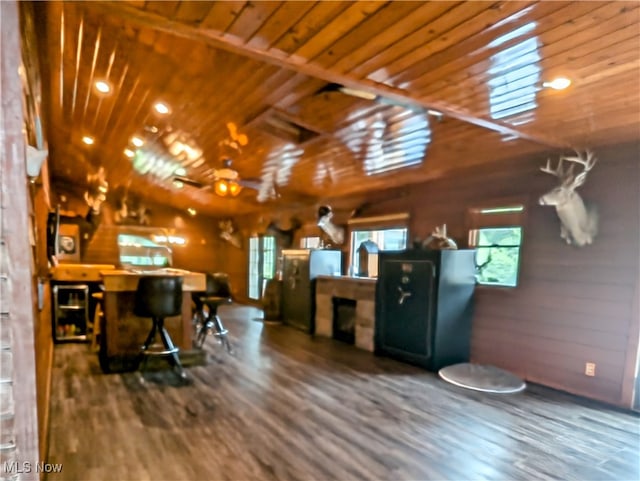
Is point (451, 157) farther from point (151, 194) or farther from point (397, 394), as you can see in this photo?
point (151, 194)

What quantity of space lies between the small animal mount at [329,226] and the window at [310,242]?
799 mm

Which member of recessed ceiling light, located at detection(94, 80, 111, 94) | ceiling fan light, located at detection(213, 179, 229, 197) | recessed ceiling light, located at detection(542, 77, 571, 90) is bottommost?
ceiling fan light, located at detection(213, 179, 229, 197)

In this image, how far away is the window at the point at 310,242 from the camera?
7.23 m

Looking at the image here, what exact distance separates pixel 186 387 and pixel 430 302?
104 inches

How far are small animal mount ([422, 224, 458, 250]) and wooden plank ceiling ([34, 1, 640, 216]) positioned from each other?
76cm

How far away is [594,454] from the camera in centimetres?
244

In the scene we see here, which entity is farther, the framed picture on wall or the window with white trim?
the framed picture on wall

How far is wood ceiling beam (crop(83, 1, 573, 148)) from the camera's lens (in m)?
2.04

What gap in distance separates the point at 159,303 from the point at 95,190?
5901 mm

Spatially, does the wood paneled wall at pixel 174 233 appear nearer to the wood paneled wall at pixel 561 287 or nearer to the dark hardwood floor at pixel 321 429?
the dark hardwood floor at pixel 321 429

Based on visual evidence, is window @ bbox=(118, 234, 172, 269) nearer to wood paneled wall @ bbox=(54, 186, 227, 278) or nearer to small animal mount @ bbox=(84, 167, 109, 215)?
wood paneled wall @ bbox=(54, 186, 227, 278)

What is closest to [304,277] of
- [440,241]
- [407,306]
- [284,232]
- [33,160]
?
[284,232]

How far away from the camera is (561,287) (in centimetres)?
363

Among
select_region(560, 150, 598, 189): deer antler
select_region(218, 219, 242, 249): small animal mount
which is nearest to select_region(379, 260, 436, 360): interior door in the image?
select_region(560, 150, 598, 189): deer antler
